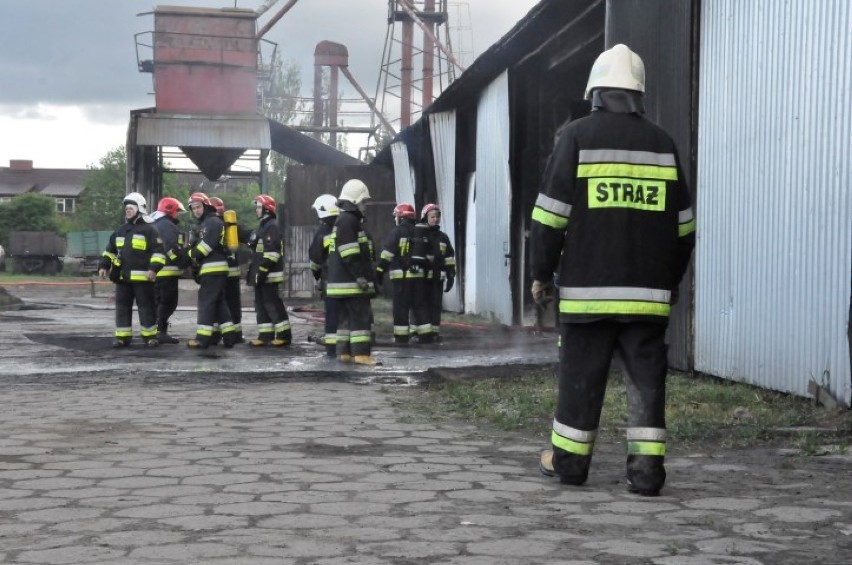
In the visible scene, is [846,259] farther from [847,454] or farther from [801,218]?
[847,454]

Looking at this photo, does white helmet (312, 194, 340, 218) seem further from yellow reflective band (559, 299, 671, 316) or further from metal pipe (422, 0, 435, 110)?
metal pipe (422, 0, 435, 110)

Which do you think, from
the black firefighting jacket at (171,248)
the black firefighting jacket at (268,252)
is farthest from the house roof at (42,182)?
the black firefighting jacket at (268,252)

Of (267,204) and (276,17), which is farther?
(276,17)

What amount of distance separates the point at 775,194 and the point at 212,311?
753 cm

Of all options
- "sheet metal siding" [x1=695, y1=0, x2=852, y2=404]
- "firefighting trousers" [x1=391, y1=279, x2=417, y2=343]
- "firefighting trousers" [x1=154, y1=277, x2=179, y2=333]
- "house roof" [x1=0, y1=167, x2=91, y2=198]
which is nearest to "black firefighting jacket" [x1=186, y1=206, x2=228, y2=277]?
"firefighting trousers" [x1=154, y1=277, x2=179, y2=333]

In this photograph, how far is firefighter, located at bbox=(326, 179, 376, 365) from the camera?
12008 millimetres

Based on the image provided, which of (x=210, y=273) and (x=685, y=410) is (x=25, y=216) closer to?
(x=210, y=273)

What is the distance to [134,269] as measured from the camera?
1419cm

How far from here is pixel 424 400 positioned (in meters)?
9.06

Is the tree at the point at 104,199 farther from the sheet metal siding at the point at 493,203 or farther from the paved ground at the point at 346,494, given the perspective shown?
the paved ground at the point at 346,494

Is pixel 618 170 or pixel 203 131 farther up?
pixel 203 131

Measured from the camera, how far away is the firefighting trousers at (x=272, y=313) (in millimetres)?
14344

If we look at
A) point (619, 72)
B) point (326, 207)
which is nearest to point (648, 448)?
point (619, 72)

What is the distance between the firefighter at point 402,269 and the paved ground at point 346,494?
19.6 feet
